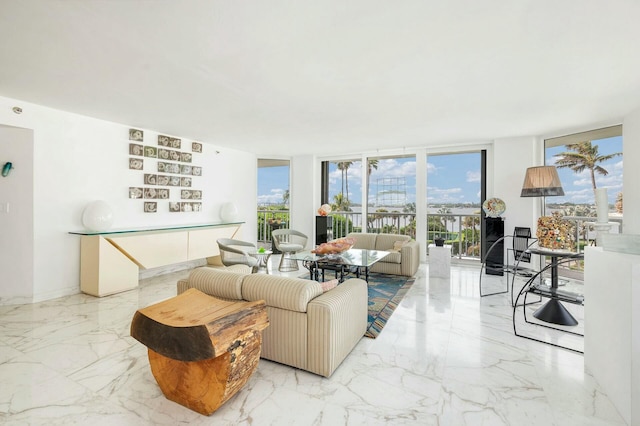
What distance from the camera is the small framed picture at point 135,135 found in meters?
4.53

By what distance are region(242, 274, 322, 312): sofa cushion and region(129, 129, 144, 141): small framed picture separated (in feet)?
12.2

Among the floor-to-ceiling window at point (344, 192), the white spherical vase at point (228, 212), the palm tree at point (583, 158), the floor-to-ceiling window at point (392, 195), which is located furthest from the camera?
the floor-to-ceiling window at point (344, 192)

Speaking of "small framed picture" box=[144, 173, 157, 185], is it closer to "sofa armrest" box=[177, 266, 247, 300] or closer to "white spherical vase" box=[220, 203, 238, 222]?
"white spherical vase" box=[220, 203, 238, 222]

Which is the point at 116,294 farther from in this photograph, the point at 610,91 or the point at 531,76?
the point at 610,91

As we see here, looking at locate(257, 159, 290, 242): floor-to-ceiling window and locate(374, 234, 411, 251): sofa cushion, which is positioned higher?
locate(257, 159, 290, 242): floor-to-ceiling window

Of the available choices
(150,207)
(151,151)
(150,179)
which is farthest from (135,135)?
(150,207)

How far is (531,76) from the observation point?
2684 mm

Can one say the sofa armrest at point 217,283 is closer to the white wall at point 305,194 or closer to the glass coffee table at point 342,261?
the glass coffee table at point 342,261

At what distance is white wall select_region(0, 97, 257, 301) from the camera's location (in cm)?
358

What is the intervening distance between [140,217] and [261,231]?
3.25m

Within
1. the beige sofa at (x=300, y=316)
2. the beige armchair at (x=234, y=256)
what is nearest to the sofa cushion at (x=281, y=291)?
the beige sofa at (x=300, y=316)

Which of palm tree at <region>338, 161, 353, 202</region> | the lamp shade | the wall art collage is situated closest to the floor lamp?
the lamp shade

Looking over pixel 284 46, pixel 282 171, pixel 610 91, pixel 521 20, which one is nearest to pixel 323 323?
pixel 284 46

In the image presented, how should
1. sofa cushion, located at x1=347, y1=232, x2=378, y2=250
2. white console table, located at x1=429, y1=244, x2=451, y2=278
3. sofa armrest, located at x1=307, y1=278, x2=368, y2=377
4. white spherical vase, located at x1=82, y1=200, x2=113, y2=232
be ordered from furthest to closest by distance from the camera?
sofa cushion, located at x1=347, y1=232, x2=378, y2=250
white console table, located at x1=429, y1=244, x2=451, y2=278
white spherical vase, located at x1=82, y1=200, x2=113, y2=232
sofa armrest, located at x1=307, y1=278, x2=368, y2=377
